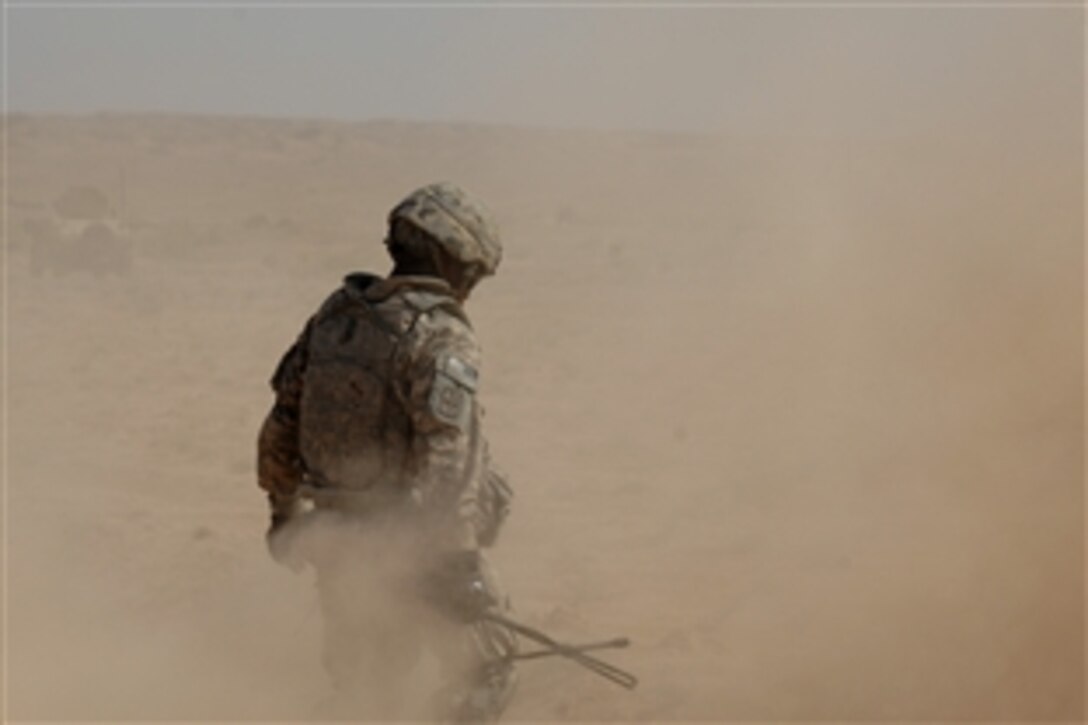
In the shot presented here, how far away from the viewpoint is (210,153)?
42125 millimetres

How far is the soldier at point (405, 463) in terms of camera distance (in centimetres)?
572

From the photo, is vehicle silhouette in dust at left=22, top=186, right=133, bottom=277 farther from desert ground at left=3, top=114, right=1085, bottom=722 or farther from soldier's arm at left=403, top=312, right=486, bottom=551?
soldier's arm at left=403, top=312, right=486, bottom=551

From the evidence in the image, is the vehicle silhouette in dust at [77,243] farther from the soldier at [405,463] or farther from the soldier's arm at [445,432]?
the soldier's arm at [445,432]

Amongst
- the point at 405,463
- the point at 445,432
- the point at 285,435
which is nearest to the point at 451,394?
the point at 445,432

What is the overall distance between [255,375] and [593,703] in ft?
33.6

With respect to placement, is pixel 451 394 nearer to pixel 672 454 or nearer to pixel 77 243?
pixel 672 454

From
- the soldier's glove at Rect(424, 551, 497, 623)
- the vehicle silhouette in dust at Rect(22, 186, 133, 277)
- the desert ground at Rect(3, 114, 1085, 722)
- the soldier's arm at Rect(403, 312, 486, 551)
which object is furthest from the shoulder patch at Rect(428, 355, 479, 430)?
the vehicle silhouette in dust at Rect(22, 186, 133, 277)

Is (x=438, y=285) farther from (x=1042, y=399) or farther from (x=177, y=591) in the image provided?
(x=1042, y=399)

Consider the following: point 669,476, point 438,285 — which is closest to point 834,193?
point 669,476

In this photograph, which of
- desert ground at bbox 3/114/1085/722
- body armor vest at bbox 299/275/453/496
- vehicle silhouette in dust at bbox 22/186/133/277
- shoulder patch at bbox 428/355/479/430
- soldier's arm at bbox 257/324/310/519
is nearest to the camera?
shoulder patch at bbox 428/355/479/430

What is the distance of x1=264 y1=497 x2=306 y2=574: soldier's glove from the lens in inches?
240

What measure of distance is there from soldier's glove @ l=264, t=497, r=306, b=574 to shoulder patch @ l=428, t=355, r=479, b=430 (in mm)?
715

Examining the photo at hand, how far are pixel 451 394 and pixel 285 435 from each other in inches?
27.9

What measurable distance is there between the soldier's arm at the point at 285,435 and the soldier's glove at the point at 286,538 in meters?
0.02
